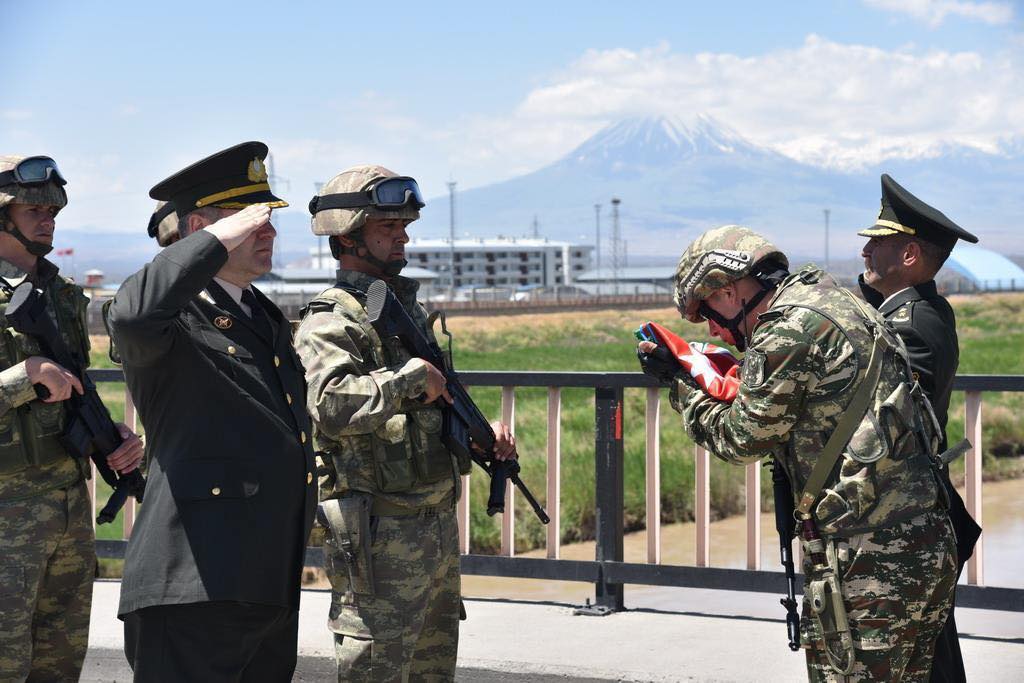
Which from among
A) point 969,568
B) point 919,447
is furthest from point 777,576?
point 919,447

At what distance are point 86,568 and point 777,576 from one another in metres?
3.42

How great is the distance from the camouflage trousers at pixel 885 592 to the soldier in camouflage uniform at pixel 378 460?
127cm

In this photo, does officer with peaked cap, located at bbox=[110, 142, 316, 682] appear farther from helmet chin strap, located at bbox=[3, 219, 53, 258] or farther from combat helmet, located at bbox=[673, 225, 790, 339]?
helmet chin strap, located at bbox=[3, 219, 53, 258]

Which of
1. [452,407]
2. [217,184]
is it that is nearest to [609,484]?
[452,407]

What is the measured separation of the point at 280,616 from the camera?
139 inches

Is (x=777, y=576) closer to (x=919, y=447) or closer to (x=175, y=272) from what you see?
(x=919, y=447)

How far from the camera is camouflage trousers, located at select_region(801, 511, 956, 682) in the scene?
139 inches

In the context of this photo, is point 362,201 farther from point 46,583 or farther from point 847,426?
point 46,583

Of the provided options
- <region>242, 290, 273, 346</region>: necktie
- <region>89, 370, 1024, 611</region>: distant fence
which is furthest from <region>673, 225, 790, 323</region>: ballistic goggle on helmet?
<region>89, 370, 1024, 611</region>: distant fence

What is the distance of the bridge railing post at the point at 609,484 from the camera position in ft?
22.2

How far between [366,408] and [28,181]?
170cm

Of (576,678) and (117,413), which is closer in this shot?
(576,678)

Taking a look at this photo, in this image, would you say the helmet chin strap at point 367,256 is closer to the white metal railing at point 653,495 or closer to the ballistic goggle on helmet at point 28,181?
the ballistic goggle on helmet at point 28,181

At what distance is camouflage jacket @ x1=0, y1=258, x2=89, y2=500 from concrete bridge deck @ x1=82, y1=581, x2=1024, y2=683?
1.71 meters
